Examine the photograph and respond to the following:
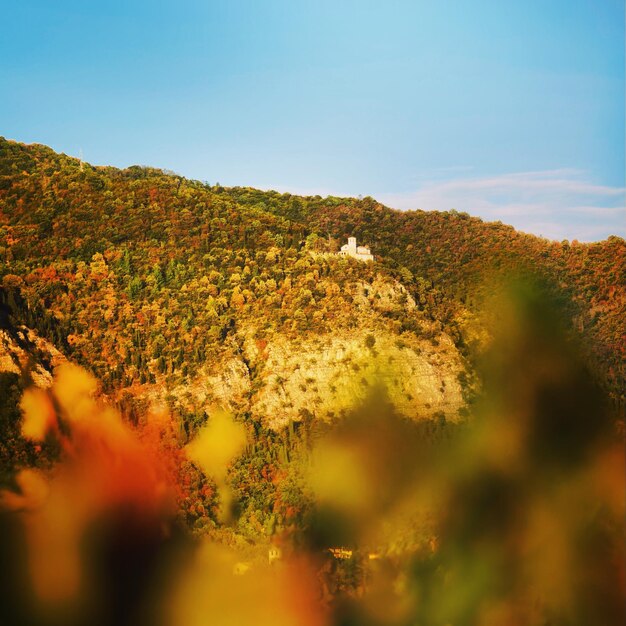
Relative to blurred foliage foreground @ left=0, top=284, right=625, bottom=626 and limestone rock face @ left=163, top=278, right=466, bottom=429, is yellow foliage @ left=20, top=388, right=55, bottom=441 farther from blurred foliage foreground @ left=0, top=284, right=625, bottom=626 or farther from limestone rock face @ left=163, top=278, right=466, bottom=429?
limestone rock face @ left=163, top=278, right=466, bottom=429

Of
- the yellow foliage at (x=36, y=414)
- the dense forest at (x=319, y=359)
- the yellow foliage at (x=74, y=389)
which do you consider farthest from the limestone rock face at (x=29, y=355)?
the yellow foliage at (x=36, y=414)

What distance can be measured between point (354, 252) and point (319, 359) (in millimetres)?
9683

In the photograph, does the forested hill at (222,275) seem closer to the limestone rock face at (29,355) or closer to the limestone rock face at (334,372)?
the limestone rock face at (334,372)

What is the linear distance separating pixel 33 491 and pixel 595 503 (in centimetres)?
2486

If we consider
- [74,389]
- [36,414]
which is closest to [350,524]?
[74,389]

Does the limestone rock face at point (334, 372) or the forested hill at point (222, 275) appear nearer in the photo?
the limestone rock face at point (334, 372)

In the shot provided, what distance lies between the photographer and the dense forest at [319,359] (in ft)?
120

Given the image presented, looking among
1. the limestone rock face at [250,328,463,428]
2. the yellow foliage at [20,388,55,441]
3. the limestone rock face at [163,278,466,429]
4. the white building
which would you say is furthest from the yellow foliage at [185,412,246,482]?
the white building

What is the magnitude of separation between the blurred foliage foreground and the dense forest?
5.6 inches

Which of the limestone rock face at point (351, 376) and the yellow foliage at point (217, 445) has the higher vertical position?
the limestone rock face at point (351, 376)

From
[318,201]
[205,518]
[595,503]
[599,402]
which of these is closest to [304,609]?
[205,518]

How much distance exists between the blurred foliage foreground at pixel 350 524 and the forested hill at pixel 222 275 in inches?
167

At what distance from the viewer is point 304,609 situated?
34.7 m

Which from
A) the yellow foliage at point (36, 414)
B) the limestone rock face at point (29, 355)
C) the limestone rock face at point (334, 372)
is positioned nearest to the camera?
the yellow foliage at point (36, 414)
